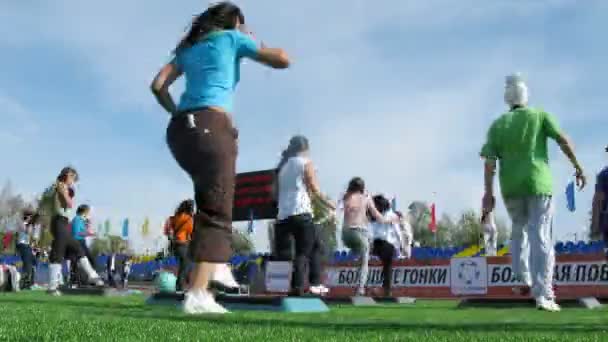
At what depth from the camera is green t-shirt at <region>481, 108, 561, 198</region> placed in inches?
241

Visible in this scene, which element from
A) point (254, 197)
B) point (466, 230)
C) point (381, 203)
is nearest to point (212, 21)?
point (381, 203)

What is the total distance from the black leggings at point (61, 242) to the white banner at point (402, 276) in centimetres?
760

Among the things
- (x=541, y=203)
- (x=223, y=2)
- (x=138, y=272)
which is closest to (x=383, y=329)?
(x=223, y=2)

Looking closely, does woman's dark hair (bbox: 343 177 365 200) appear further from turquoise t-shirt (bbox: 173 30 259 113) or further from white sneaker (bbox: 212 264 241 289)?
turquoise t-shirt (bbox: 173 30 259 113)

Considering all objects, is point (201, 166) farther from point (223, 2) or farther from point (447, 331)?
point (447, 331)

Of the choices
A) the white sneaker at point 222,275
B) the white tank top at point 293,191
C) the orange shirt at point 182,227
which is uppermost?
the white tank top at point 293,191

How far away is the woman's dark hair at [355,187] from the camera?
10328 millimetres

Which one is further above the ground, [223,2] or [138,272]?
[223,2]

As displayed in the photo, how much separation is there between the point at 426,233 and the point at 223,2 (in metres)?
69.6

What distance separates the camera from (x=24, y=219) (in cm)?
1695

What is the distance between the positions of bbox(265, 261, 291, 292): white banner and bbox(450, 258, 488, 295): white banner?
4830 millimetres

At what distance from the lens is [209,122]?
176 inches

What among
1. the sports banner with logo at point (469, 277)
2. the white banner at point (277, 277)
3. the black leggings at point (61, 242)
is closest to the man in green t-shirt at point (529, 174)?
the sports banner with logo at point (469, 277)

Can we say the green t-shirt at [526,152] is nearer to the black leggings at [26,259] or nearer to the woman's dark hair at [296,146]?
the woman's dark hair at [296,146]
